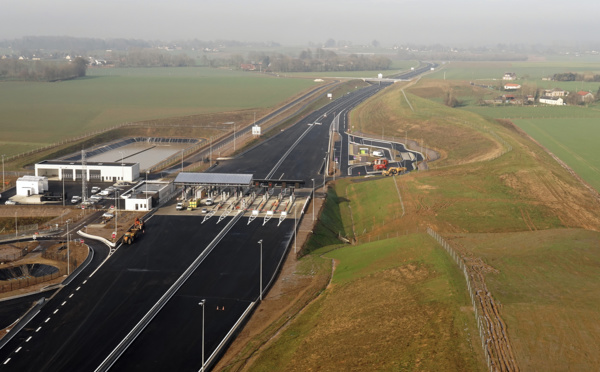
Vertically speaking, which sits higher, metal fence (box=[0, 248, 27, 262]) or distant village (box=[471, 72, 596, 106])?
distant village (box=[471, 72, 596, 106])

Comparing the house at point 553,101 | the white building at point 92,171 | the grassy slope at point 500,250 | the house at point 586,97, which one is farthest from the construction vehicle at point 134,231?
the house at point 586,97

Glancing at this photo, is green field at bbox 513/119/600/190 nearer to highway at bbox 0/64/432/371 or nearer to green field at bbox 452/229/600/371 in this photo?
green field at bbox 452/229/600/371

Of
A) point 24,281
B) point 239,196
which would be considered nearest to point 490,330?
point 24,281

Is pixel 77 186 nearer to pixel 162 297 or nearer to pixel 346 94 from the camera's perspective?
pixel 162 297

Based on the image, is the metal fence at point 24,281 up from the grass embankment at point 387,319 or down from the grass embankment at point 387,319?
down

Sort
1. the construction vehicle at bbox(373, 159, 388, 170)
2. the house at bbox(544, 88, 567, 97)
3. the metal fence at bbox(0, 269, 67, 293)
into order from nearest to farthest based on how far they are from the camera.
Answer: the metal fence at bbox(0, 269, 67, 293) < the construction vehicle at bbox(373, 159, 388, 170) < the house at bbox(544, 88, 567, 97)

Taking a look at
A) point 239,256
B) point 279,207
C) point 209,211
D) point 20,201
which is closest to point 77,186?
point 20,201

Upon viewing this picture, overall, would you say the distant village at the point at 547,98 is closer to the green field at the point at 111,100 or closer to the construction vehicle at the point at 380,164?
the green field at the point at 111,100

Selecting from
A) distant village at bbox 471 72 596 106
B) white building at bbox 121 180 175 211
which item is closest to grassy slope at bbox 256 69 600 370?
white building at bbox 121 180 175 211
